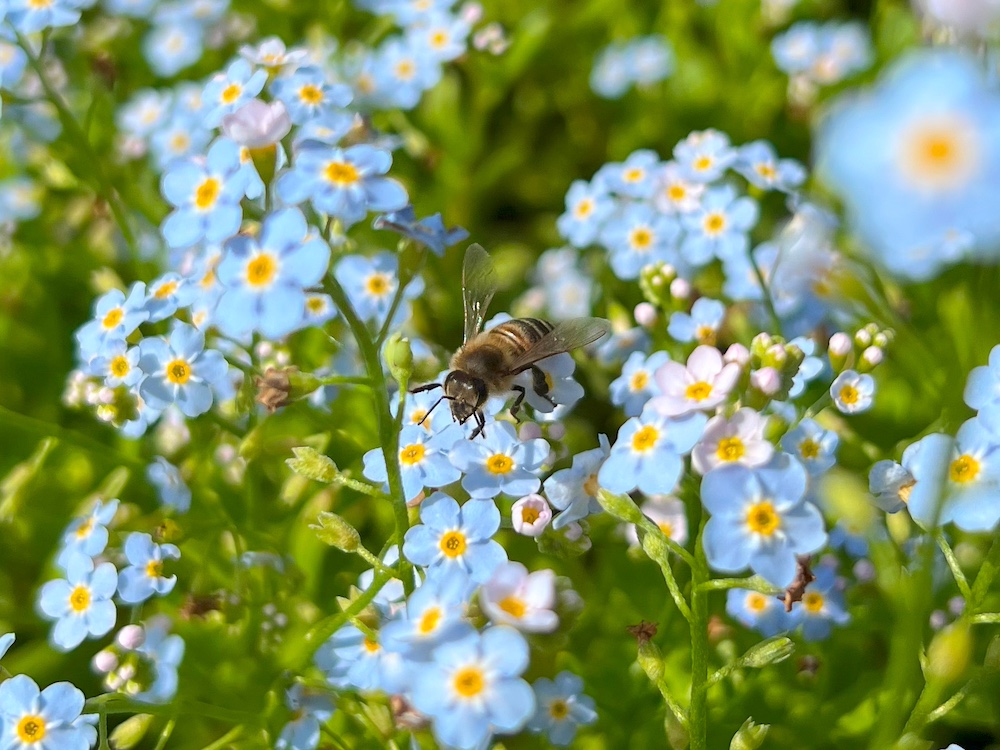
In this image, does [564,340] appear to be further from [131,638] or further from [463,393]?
[131,638]

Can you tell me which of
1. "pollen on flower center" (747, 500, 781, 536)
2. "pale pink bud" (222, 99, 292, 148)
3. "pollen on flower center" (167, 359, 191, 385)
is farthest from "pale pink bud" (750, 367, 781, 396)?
"pollen on flower center" (167, 359, 191, 385)

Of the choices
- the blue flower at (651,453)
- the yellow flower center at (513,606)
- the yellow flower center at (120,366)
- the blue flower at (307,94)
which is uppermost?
the blue flower at (307,94)

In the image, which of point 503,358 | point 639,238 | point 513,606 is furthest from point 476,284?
point 513,606

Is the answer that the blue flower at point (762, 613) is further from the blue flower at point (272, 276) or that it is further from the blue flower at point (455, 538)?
the blue flower at point (272, 276)

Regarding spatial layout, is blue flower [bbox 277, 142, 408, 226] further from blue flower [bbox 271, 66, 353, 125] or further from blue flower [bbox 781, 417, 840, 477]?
blue flower [bbox 781, 417, 840, 477]

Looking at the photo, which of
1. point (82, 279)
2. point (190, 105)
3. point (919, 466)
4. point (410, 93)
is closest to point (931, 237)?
point (919, 466)

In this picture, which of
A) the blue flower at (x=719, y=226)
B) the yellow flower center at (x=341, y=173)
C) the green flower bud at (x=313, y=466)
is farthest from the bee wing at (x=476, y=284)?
the blue flower at (x=719, y=226)
